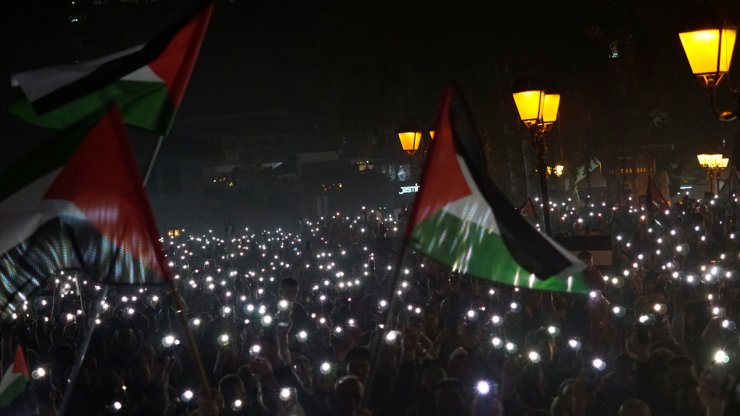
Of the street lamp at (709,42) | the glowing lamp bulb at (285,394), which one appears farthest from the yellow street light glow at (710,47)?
the glowing lamp bulb at (285,394)

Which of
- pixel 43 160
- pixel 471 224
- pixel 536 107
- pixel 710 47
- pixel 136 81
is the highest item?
pixel 710 47

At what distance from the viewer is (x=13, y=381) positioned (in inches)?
324

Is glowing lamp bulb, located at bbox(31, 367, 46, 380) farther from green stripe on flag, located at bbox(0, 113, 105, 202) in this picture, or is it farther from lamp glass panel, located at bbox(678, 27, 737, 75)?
lamp glass panel, located at bbox(678, 27, 737, 75)

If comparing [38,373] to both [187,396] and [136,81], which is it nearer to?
[187,396]

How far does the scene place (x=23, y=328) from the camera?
52.4 ft

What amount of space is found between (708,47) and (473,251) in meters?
3.57

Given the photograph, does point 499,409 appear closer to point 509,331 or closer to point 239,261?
point 509,331

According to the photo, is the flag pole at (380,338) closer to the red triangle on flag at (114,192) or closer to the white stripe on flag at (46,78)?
the red triangle on flag at (114,192)

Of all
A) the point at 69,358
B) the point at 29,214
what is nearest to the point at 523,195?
the point at 69,358

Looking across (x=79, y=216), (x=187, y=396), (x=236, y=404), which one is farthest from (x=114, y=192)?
(x=187, y=396)

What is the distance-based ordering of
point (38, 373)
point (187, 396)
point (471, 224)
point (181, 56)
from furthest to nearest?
1. point (38, 373)
2. point (187, 396)
3. point (181, 56)
4. point (471, 224)

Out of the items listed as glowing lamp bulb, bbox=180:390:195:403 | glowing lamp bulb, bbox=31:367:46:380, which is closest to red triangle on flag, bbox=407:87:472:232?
glowing lamp bulb, bbox=180:390:195:403

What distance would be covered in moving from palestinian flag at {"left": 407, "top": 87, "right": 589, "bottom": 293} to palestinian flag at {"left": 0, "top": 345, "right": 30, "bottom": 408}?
343 centimetres

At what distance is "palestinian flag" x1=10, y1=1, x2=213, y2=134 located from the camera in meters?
7.08
